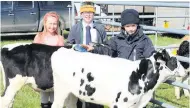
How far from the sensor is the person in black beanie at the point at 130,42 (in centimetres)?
392

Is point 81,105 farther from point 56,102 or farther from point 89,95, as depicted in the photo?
point 89,95

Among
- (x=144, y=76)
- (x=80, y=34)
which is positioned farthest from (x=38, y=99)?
(x=144, y=76)

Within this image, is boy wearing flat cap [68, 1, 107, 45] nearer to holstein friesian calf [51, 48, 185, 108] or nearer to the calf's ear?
holstein friesian calf [51, 48, 185, 108]

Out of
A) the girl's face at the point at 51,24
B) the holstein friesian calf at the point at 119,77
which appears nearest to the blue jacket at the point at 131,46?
the holstein friesian calf at the point at 119,77

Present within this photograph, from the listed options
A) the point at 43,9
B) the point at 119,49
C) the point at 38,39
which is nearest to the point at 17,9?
the point at 43,9

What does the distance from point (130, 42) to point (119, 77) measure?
0.54 meters

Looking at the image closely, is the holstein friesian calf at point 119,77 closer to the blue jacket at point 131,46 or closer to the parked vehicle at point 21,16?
the blue jacket at point 131,46

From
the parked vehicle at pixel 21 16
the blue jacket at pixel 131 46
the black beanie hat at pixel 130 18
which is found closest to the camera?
the black beanie hat at pixel 130 18

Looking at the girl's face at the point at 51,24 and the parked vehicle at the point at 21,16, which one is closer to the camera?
the girl's face at the point at 51,24

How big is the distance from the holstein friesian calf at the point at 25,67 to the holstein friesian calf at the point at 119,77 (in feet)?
1.23

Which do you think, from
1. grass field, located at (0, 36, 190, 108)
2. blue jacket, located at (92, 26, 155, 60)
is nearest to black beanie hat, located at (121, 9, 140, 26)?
blue jacket, located at (92, 26, 155, 60)

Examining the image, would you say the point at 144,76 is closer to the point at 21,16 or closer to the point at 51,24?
the point at 51,24

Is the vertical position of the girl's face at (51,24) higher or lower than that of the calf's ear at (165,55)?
higher

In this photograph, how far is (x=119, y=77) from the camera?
3635 mm
